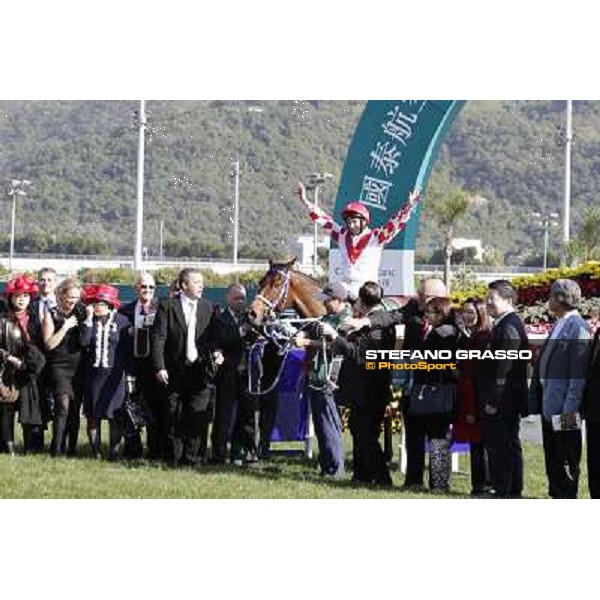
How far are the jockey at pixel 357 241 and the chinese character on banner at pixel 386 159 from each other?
2.30ft

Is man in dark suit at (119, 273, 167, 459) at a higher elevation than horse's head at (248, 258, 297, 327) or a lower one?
lower

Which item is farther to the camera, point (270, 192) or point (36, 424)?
point (36, 424)

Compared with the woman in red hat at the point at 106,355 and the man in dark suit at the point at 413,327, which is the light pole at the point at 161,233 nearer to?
the woman in red hat at the point at 106,355

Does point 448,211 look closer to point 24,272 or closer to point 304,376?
point 304,376

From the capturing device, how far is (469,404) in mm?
10633

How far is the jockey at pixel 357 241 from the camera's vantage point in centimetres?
1117

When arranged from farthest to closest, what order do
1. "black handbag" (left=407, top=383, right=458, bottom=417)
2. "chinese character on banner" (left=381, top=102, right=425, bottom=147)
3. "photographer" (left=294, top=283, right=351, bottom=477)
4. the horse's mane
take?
"chinese character on banner" (left=381, top=102, right=425, bottom=147)
the horse's mane
"photographer" (left=294, top=283, right=351, bottom=477)
"black handbag" (left=407, top=383, right=458, bottom=417)

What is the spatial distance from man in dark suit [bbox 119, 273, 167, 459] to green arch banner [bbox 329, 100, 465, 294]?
1.62m

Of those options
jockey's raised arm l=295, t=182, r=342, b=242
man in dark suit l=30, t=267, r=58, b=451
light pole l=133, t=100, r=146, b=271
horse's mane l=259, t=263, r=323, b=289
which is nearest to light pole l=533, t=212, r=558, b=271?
jockey's raised arm l=295, t=182, r=342, b=242

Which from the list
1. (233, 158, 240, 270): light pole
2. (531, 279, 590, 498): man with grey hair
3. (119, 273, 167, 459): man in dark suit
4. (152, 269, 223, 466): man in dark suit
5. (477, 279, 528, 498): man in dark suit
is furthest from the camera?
(119, 273, 167, 459): man in dark suit

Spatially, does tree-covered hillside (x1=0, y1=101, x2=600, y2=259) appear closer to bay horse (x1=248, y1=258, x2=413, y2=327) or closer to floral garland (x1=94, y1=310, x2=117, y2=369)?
bay horse (x1=248, y1=258, x2=413, y2=327)

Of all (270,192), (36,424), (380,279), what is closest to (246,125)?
(270,192)

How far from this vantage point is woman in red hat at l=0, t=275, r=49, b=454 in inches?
457
